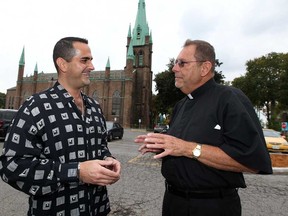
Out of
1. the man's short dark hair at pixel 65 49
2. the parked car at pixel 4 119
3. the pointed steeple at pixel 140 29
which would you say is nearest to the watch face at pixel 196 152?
the man's short dark hair at pixel 65 49

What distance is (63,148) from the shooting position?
1.87 m

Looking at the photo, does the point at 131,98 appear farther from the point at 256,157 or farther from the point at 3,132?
the point at 256,157

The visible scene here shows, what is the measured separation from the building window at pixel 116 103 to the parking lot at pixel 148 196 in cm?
4941

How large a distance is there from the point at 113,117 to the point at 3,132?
141 ft

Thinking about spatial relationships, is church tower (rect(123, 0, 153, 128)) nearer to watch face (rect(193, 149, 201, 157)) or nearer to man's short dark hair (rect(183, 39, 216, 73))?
man's short dark hair (rect(183, 39, 216, 73))

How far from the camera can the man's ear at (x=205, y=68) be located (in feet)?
7.77

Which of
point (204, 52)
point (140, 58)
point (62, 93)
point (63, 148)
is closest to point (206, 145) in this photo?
point (204, 52)

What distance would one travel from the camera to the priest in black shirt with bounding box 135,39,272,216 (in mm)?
1838

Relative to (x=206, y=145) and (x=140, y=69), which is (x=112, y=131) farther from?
(x=140, y=69)

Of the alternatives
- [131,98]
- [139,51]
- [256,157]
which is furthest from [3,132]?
[139,51]

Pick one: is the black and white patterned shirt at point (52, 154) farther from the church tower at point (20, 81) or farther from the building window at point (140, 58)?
the church tower at point (20, 81)

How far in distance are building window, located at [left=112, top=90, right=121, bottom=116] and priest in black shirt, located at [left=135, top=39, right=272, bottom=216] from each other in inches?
2158

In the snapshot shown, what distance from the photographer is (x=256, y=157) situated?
5.93 ft

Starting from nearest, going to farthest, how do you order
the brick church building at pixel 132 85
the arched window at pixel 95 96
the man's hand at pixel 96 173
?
the man's hand at pixel 96 173 → the brick church building at pixel 132 85 → the arched window at pixel 95 96
